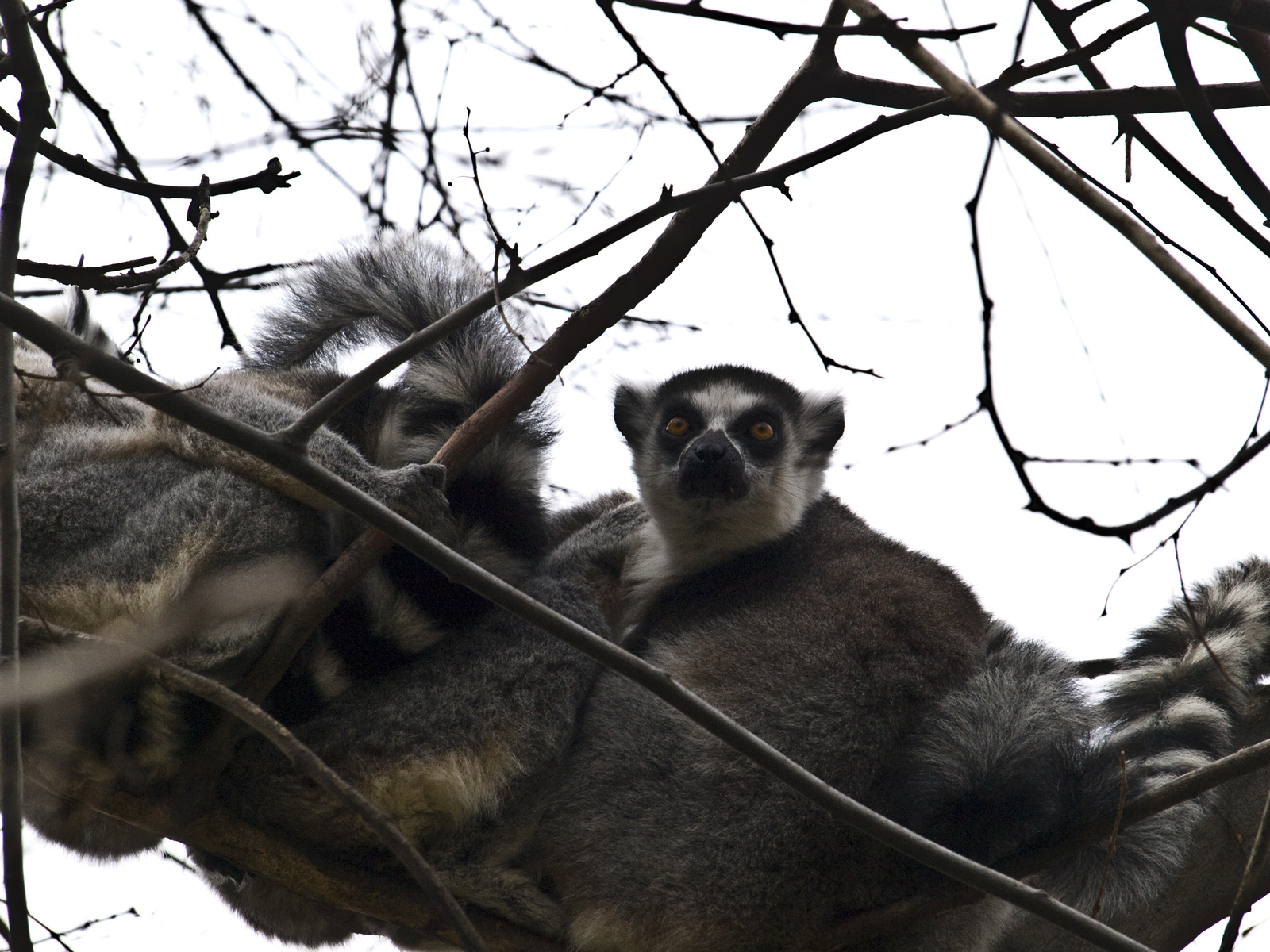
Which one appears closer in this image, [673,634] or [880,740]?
[880,740]

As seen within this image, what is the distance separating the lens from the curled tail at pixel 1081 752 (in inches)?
157

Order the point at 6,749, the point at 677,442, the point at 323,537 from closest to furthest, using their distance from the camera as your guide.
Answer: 1. the point at 6,749
2. the point at 323,537
3. the point at 677,442

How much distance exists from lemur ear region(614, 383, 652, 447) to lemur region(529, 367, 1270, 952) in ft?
6.47

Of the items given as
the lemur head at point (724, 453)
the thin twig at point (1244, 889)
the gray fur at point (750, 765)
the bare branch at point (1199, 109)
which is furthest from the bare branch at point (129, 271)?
the thin twig at point (1244, 889)

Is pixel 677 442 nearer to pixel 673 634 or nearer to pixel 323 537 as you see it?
pixel 673 634

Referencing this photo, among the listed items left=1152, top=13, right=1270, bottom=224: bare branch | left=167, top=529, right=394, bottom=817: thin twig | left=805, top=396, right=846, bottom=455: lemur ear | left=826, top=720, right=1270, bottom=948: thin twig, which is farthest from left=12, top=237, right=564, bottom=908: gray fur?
left=1152, top=13, right=1270, bottom=224: bare branch

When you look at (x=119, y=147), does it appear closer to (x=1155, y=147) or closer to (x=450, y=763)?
(x=450, y=763)

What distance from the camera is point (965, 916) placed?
437 centimetres

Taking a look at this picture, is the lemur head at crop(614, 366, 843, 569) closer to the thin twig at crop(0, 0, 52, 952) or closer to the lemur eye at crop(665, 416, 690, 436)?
the lemur eye at crop(665, 416, 690, 436)

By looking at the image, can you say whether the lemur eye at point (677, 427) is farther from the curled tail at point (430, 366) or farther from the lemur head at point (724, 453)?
the curled tail at point (430, 366)

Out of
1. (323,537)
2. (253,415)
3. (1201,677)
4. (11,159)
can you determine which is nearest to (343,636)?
(323,537)

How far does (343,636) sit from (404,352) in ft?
5.82

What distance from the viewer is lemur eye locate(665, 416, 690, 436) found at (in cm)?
638

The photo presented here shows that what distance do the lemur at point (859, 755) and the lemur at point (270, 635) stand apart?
1.15ft
